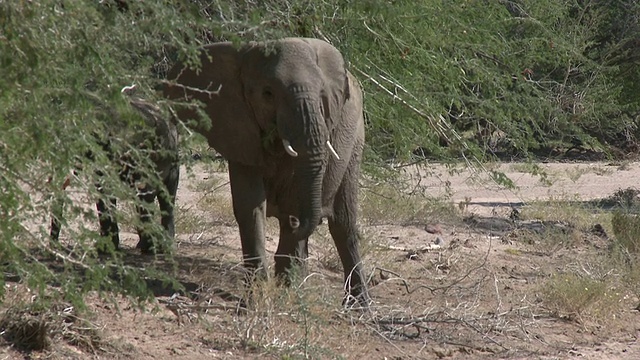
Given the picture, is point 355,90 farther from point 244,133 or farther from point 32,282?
point 32,282

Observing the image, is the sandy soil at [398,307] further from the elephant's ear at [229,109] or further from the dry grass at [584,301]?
the elephant's ear at [229,109]

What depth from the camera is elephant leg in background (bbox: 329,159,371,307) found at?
9094 millimetres

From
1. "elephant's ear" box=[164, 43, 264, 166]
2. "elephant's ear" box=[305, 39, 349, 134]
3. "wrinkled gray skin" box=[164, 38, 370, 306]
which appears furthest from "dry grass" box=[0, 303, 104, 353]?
"elephant's ear" box=[305, 39, 349, 134]

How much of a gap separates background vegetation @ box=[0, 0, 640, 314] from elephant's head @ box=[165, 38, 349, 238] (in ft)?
0.75

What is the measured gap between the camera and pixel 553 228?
13.5m

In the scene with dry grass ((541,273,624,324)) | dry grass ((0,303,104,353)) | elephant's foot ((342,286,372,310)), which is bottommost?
dry grass ((541,273,624,324))

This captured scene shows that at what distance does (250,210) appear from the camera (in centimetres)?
884

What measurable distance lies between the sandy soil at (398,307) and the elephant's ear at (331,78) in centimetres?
115

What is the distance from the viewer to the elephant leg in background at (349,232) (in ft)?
29.8

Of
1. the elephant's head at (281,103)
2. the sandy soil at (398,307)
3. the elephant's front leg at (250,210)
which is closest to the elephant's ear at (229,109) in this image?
the elephant's head at (281,103)

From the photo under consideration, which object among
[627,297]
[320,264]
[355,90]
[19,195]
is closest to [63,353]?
[19,195]

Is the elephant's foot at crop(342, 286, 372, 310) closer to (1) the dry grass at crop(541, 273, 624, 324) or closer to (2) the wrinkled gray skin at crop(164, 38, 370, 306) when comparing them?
(2) the wrinkled gray skin at crop(164, 38, 370, 306)

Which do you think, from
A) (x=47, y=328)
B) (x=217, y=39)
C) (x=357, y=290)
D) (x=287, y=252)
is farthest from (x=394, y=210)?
(x=47, y=328)

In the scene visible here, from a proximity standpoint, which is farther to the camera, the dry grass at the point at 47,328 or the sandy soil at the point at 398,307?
the sandy soil at the point at 398,307
